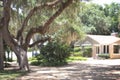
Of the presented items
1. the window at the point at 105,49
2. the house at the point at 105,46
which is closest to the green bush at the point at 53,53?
the house at the point at 105,46

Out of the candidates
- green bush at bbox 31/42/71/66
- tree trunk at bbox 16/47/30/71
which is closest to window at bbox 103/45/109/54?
green bush at bbox 31/42/71/66

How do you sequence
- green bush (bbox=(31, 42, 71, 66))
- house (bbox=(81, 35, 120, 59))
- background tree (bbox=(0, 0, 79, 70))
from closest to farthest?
background tree (bbox=(0, 0, 79, 70))
green bush (bbox=(31, 42, 71, 66))
house (bbox=(81, 35, 120, 59))

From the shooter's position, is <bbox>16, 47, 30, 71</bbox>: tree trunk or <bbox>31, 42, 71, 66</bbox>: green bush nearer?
<bbox>16, 47, 30, 71</bbox>: tree trunk

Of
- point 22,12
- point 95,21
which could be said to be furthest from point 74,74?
point 95,21

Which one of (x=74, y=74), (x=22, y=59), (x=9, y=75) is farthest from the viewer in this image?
(x=22, y=59)

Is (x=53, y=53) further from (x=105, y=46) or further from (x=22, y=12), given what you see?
(x=105, y=46)

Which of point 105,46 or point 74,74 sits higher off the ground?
point 105,46

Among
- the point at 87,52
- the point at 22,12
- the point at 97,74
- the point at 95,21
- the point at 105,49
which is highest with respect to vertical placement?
the point at 95,21

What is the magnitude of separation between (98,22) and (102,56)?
19.5m

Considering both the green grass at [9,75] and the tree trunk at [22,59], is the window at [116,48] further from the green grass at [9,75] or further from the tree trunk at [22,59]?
the green grass at [9,75]

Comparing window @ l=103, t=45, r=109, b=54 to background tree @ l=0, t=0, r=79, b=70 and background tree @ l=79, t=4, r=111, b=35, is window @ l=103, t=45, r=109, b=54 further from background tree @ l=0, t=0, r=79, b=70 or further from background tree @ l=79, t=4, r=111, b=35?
background tree @ l=0, t=0, r=79, b=70

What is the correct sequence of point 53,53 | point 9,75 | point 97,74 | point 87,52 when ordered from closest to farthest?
point 9,75
point 97,74
point 53,53
point 87,52

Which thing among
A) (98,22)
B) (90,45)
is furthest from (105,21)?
(90,45)

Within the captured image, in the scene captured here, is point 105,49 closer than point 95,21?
Yes
